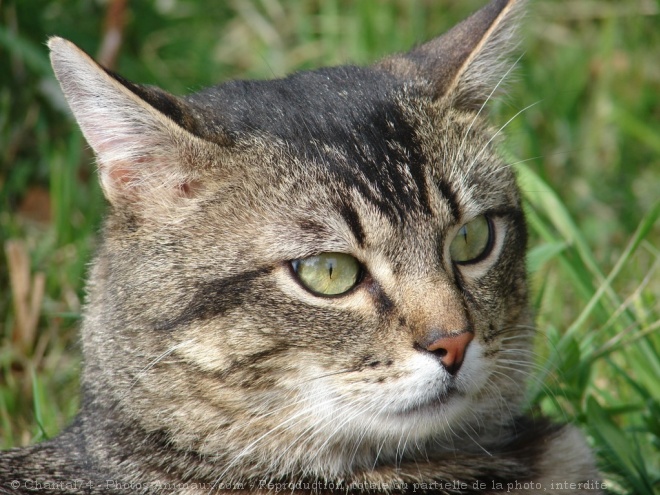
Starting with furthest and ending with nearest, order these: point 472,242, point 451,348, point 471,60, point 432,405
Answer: point 471,60 → point 472,242 → point 432,405 → point 451,348

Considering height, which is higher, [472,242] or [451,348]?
[472,242]

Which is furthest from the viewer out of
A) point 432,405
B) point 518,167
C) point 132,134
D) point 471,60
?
point 518,167

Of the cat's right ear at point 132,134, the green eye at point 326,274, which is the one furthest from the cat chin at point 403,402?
the cat's right ear at point 132,134

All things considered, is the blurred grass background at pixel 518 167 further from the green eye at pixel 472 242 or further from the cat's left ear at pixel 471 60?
the green eye at pixel 472 242

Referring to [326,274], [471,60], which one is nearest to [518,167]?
[471,60]

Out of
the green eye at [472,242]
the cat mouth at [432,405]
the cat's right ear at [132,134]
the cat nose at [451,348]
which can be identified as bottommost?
the cat mouth at [432,405]

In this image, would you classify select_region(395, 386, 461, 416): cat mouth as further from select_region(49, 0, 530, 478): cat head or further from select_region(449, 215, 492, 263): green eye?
select_region(449, 215, 492, 263): green eye

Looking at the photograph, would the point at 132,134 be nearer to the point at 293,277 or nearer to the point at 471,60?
the point at 293,277
